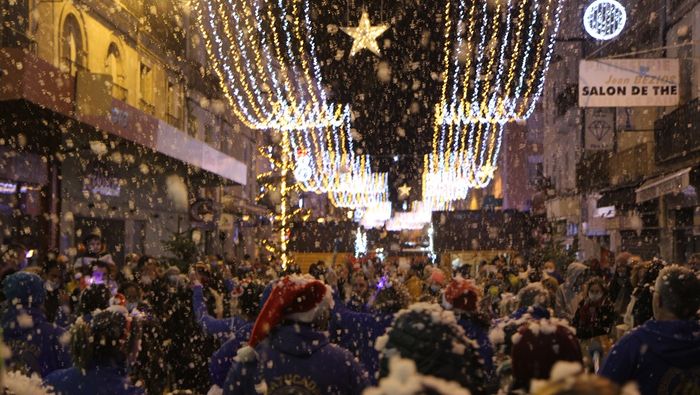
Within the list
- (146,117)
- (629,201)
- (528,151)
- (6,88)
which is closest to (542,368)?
(6,88)

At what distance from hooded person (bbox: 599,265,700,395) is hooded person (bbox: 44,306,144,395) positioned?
2.26 meters

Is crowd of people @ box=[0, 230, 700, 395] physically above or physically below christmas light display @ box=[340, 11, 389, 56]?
below

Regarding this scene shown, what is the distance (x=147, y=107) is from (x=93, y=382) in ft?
79.9

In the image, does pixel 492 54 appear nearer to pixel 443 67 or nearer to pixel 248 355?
pixel 443 67

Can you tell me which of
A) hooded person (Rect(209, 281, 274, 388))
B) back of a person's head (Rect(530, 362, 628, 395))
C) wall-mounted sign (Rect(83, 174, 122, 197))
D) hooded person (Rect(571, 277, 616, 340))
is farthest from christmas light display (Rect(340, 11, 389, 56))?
back of a person's head (Rect(530, 362, 628, 395))

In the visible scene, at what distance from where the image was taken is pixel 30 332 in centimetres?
583

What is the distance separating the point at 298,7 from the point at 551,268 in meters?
9.05

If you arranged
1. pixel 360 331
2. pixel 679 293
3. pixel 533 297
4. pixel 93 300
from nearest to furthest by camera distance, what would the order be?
pixel 679 293 < pixel 93 300 < pixel 533 297 < pixel 360 331

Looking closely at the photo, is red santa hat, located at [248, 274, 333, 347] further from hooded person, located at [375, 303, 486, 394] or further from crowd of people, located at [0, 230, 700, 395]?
hooded person, located at [375, 303, 486, 394]

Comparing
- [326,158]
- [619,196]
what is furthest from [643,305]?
[326,158]

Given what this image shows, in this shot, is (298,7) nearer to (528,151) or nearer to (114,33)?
(114,33)

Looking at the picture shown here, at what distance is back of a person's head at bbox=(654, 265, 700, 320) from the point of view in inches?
178

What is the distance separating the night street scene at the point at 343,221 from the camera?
4352 mm

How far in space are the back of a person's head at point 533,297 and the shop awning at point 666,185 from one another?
37.6 ft
